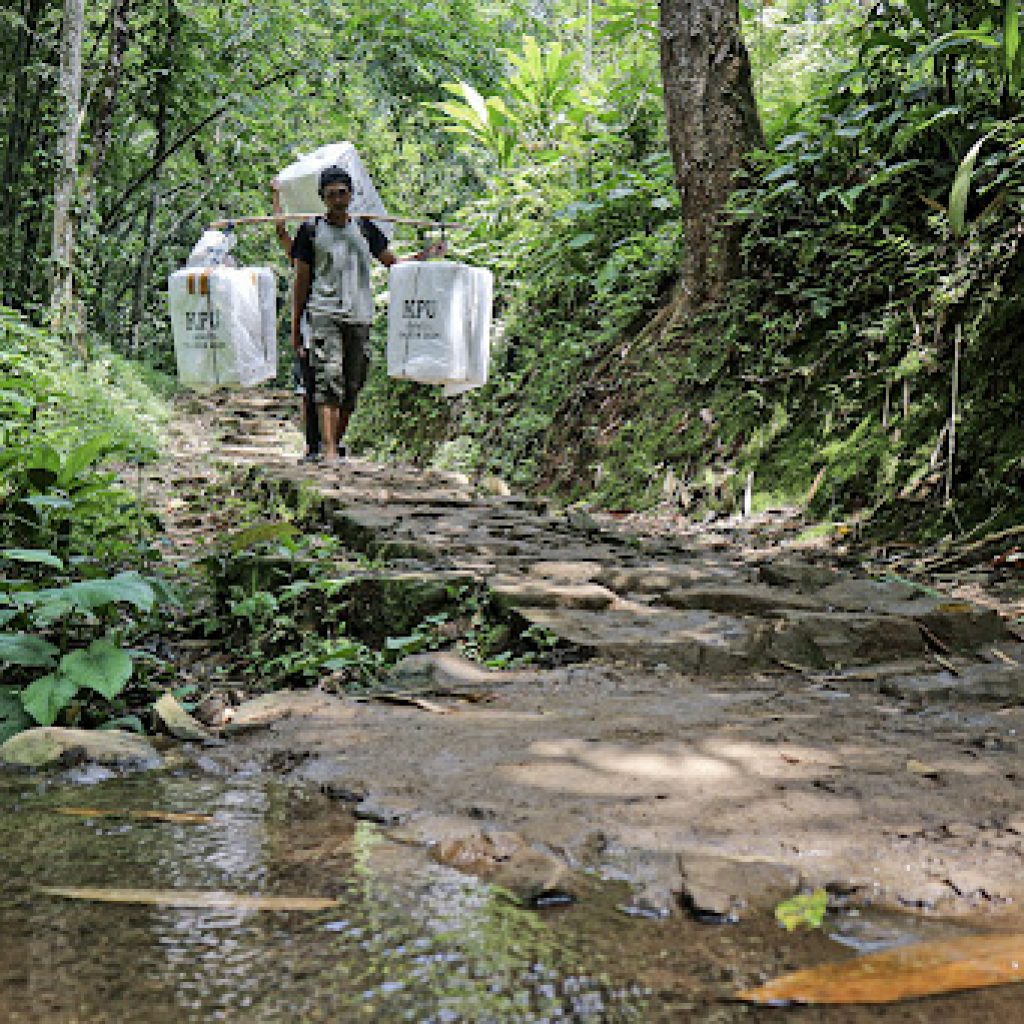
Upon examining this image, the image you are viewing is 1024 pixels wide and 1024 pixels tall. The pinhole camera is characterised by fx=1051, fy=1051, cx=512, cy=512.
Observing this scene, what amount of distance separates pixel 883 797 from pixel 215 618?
248cm

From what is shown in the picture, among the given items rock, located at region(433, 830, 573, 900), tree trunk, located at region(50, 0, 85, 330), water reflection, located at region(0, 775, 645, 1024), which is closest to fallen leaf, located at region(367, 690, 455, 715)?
water reflection, located at region(0, 775, 645, 1024)

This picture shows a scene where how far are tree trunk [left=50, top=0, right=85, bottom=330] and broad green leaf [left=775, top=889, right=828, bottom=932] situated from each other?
31.3 ft

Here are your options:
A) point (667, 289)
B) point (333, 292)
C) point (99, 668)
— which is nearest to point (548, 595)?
point (99, 668)

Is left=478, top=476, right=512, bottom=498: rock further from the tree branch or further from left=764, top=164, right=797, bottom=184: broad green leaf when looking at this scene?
the tree branch

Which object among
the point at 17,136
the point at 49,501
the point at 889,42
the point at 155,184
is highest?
the point at 155,184

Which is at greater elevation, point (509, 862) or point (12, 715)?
point (509, 862)

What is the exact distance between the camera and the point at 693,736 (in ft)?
7.02

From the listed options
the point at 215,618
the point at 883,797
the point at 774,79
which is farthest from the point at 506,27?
the point at 883,797

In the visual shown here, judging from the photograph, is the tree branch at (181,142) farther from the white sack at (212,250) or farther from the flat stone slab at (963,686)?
the flat stone slab at (963,686)

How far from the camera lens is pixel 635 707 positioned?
2445 millimetres

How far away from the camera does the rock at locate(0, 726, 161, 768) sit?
209 cm

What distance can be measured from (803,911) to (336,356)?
5.73 m

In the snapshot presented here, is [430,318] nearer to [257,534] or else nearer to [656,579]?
[257,534]

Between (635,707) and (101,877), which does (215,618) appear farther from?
(101,877)
